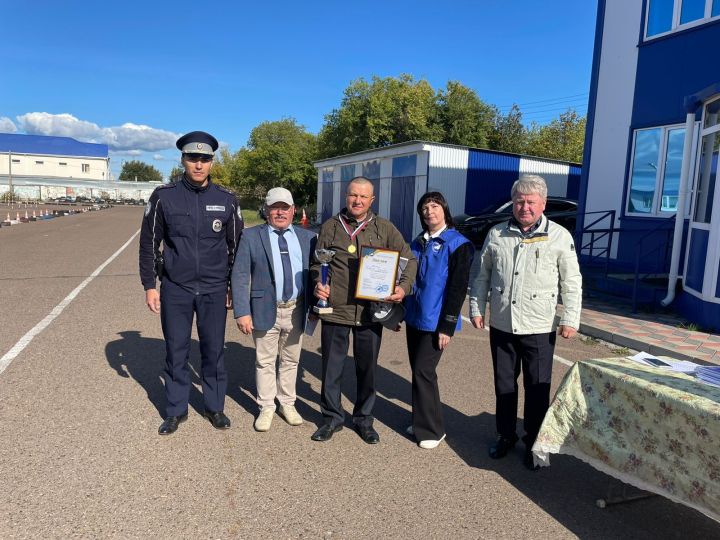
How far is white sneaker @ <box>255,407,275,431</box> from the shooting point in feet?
13.1

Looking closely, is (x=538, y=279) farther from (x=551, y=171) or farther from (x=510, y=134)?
(x=510, y=134)

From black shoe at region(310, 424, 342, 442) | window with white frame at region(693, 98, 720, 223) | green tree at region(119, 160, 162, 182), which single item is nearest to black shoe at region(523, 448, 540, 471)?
black shoe at region(310, 424, 342, 442)

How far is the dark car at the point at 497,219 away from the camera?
16250 mm

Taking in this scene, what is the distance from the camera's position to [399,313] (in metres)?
3.73

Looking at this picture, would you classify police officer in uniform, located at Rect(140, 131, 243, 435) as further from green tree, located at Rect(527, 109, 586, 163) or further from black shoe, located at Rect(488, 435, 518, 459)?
green tree, located at Rect(527, 109, 586, 163)

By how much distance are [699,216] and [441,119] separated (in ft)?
127

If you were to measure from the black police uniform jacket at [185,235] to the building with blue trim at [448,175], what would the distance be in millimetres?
14865

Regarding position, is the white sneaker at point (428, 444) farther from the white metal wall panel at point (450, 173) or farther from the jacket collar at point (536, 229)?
the white metal wall panel at point (450, 173)

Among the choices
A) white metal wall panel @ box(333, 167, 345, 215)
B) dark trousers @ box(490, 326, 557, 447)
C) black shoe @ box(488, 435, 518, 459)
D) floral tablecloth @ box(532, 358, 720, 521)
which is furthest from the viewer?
white metal wall panel @ box(333, 167, 345, 215)

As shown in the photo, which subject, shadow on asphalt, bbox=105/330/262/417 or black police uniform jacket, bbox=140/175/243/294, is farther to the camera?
shadow on asphalt, bbox=105/330/262/417

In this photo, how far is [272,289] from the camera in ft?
12.9

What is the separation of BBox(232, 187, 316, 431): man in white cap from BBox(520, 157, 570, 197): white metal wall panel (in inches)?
790

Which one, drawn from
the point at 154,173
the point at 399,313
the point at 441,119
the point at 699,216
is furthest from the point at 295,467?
the point at 154,173

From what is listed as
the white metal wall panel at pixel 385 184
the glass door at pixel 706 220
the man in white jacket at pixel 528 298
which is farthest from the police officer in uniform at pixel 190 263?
the white metal wall panel at pixel 385 184
